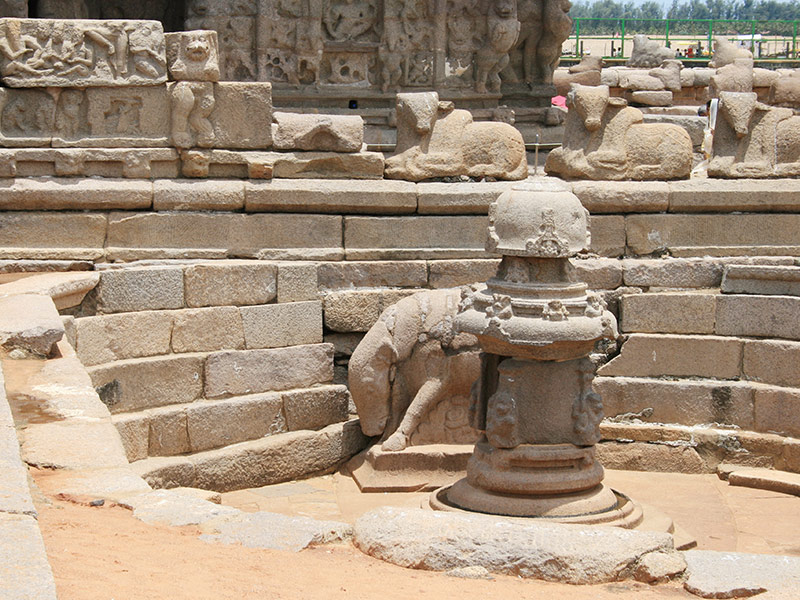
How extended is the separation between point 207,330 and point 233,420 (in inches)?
27.3

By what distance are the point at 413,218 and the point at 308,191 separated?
874mm

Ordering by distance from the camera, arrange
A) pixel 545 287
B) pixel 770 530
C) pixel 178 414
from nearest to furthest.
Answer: pixel 545 287 → pixel 770 530 → pixel 178 414

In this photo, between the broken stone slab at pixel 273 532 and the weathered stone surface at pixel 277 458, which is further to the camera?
the weathered stone surface at pixel 277 458

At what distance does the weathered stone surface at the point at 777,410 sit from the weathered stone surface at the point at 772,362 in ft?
0.36

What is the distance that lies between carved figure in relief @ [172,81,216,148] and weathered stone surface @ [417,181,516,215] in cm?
174

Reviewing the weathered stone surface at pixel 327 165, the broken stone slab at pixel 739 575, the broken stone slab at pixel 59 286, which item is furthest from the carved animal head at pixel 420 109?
the broken stone slab at pixel 739 575

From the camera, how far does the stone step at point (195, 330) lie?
8352 millimetres

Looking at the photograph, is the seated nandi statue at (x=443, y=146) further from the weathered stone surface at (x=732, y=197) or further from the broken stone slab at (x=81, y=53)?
the broken stone slab at (x=81, y=53)

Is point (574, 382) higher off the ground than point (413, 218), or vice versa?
point (413, 218)

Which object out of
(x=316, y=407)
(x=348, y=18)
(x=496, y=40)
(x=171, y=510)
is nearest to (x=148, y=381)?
(x=316, y=407)

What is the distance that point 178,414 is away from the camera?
8.51 meters

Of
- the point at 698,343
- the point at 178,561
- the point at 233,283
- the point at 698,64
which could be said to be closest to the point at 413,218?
the point at 233,283

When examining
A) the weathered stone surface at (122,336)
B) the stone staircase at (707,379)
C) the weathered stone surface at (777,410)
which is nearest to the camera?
the weathered stone surface at (122,336)

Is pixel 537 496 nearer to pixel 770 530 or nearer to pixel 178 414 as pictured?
pixel 770 530
